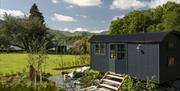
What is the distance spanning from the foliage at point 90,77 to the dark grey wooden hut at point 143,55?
0.57 metres

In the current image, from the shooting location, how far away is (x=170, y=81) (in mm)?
16266

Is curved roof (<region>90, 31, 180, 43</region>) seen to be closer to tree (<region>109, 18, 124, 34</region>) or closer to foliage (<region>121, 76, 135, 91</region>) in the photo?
foliage (<region>121, 76, 135, 91</region>)

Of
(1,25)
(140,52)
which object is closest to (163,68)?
(140,52)

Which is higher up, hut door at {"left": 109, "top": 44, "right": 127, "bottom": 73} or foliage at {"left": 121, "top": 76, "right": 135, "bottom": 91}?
hut door at {"left": 109, "top": 44, "right": 127, "bottom": 73}

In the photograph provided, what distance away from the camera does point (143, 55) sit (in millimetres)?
15594

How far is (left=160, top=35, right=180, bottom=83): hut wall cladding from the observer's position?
589 inches

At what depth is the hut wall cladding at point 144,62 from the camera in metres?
14.9

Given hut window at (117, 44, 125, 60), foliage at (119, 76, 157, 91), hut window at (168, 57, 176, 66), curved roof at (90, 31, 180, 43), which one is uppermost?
curved roof at (90, 31, 180, 43)

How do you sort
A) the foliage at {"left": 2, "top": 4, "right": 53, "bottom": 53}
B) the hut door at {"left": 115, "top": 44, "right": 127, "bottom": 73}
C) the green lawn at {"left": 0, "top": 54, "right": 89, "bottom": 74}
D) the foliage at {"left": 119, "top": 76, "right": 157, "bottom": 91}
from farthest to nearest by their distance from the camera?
the foliage at {"left": 2, "top": 4, "right": 53, "bottom": 53}, the green lawn at {"left": 0, "top": 54, "right": 89, "bottom": 74}, the hut door at {"left": 115, "top": 44, "right": 127, "bottom": 73}, the foliage at {"left": 119, "top": 76, "right": 157, "bottom": 91}

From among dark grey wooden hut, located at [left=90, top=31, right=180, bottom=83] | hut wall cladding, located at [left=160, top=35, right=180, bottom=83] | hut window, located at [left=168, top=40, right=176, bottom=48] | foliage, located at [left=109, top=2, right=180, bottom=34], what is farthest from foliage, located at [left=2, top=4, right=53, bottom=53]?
hut window, located at [left=168, top=40, right=176, bottom=48]

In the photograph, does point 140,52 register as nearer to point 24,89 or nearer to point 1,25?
point 24,89

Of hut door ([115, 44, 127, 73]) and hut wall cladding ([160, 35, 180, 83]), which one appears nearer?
hut wall cladding ([160, 35, 180, 83])

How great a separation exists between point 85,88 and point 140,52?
425cm

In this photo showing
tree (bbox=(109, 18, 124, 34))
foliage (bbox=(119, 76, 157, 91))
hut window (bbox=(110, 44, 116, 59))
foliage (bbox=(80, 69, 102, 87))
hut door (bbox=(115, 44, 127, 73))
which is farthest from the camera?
tree (bbox=(109, 18, 124, 34))
